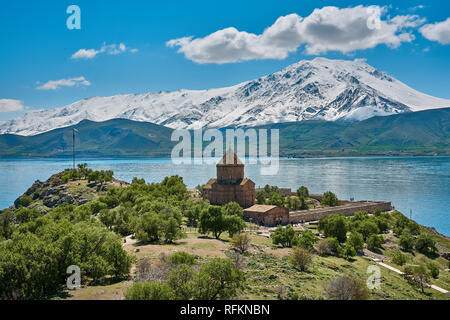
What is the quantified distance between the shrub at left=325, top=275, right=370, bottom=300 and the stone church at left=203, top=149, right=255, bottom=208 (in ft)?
158

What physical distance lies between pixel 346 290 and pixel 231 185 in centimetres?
5033

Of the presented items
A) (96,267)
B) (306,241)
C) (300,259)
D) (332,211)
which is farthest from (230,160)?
(96,267)

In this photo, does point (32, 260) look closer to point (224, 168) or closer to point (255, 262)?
point (255, 262)

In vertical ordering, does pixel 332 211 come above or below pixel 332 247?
above

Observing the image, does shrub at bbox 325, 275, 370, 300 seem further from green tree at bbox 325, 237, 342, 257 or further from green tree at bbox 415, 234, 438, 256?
green tree at bbox 415, 234, 438, 256

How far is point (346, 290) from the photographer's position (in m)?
Result: 25.0

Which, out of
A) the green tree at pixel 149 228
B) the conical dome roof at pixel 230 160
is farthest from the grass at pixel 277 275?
the conical dome roof at pixel 230 160

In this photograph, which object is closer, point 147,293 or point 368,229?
point 147,293

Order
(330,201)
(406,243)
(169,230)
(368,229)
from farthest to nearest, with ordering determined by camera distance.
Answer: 1. (330,201)
2. (368,229)
3. (406,243)
4. (169,230)

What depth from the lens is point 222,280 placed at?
77.3 feet

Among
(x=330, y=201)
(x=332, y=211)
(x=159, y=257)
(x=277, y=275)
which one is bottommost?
(x=332, y=211)

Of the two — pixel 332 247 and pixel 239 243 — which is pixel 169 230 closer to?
pixel 239 243

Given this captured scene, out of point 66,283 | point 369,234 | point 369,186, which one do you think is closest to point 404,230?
point 369,234

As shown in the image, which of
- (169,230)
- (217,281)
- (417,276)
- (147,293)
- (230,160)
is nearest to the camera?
(147,293)
